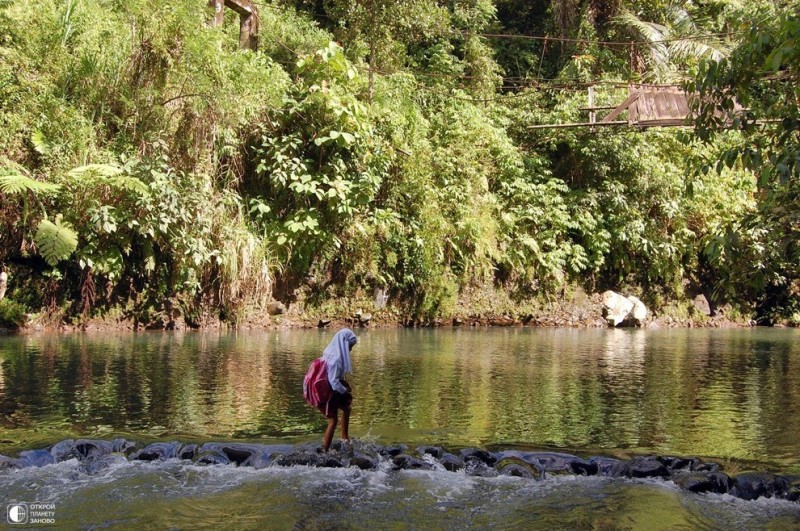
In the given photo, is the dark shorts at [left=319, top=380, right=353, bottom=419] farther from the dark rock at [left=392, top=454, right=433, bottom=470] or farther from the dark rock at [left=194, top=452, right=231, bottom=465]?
the dark rock at [left=194, top=452, right=231, bottom=465]

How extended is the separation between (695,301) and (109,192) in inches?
641

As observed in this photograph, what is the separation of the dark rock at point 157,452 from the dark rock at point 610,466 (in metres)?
3.44

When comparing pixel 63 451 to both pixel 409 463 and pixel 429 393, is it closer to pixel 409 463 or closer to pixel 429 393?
pixel 409 463

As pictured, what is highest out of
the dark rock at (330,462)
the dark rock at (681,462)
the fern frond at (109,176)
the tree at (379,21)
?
the tree at (379,21)

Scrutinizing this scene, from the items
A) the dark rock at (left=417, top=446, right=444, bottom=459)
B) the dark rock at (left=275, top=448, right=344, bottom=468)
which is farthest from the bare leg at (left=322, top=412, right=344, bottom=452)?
the dark rock at (left=417, top=446, right=444, bottom=459)

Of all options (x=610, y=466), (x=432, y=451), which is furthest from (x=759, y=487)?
(x=432, y=451)

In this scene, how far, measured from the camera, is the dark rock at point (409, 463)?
5988 mm

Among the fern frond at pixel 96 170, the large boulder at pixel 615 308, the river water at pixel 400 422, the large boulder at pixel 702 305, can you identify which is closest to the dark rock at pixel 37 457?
the river water at pixel 400 422

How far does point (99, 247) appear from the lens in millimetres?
14156

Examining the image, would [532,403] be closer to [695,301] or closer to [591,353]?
[591,353]

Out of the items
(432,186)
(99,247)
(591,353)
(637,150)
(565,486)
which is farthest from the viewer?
(637,150)

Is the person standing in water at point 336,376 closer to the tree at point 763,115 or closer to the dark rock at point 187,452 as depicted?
the dark rock at point 187,452

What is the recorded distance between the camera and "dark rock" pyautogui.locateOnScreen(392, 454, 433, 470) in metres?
5.99

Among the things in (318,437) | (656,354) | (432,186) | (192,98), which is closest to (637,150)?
(432,186)
